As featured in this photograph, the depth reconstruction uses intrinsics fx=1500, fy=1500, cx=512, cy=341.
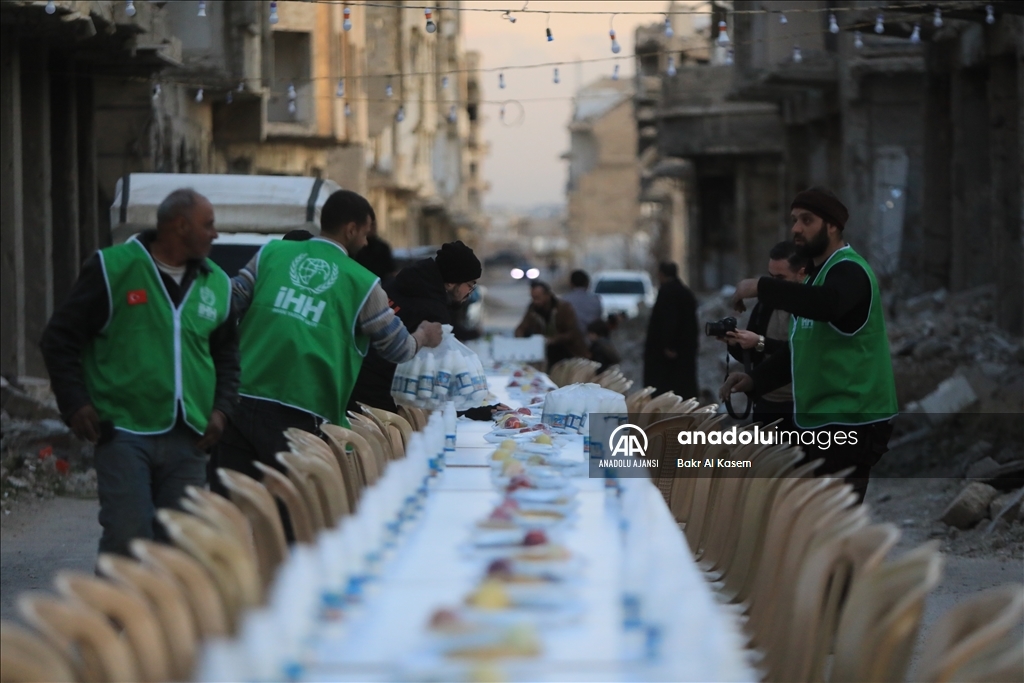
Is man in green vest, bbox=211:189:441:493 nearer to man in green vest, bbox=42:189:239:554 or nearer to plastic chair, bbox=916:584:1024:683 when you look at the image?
man in green vest, bbox=42:189:239:554

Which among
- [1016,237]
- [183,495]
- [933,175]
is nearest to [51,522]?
[183,495]

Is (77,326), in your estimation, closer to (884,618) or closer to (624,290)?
(884,618)

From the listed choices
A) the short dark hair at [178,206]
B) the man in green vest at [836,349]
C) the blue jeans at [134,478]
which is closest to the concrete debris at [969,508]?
the man in green vest at [836,349]

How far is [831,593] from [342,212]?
318cm

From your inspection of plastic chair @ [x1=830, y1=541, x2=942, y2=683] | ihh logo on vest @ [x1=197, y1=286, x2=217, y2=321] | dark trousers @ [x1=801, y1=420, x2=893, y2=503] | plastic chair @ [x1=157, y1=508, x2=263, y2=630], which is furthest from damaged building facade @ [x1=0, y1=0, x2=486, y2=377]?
plastic chair @ [x1=830, y1=541, x2=942, y2=683]

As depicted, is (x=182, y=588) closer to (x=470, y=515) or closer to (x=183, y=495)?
(x=470, y=515)

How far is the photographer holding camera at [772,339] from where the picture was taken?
24.7 feet

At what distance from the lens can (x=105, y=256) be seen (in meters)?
5.68

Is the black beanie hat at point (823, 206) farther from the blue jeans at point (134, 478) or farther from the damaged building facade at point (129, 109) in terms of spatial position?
the damaged building facade at point (129, 109)

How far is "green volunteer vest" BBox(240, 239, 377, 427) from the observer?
649 cm

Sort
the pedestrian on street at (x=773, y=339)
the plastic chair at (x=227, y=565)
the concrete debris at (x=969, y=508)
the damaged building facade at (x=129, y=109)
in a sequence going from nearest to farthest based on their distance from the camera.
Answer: the plastic chair at (x=227, y=565), the pedestrian on street at (x=773, y=339), the concrete debris at (x=969, y=508), the damaged building facade at (x=129, y=109)

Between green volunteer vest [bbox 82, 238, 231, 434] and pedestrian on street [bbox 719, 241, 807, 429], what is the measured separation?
2907mm

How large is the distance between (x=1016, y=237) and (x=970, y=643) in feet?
46.0

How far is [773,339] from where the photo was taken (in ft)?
26.9
